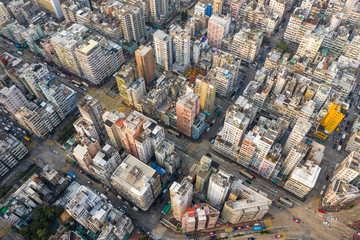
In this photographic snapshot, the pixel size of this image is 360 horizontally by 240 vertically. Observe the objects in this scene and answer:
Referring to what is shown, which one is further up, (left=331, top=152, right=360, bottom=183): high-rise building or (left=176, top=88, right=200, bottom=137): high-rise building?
(left=176, top=88, right=200, bottom=137): high-rise building

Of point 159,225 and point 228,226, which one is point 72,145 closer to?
point 159,225

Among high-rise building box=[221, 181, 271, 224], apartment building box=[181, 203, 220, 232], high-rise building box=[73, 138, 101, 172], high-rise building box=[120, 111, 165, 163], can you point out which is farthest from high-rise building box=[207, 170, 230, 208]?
high-rise building box=[73, 138, 101, 172]

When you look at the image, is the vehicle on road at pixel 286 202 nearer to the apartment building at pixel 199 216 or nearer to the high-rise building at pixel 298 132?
the high-rise building at pixel 298 132

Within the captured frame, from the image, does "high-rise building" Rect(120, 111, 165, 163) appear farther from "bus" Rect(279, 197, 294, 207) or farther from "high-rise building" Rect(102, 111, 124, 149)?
"bus" Rect(279, 197, 294, 207)

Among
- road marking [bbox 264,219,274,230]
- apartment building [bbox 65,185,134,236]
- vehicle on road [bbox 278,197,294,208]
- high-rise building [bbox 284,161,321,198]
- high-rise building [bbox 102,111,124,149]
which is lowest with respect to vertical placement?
road marking [bbox 264,219,274,230]

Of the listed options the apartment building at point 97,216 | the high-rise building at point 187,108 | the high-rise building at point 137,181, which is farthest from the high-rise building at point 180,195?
the high-rise building at point 187,108

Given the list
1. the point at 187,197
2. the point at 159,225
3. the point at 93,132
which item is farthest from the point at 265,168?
the point at 93,132

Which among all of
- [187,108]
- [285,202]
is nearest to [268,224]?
[285,202]
